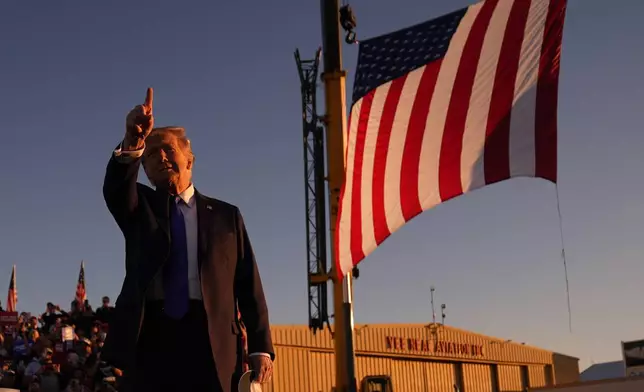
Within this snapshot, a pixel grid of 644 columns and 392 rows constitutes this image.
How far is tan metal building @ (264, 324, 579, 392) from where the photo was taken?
86.3 feet

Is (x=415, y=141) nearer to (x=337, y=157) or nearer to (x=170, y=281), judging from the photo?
(x=337, y=157)

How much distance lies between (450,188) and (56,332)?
33.7 feet

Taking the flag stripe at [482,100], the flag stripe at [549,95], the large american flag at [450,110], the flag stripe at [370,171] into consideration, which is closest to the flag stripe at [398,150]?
the large american flag at [450,110]

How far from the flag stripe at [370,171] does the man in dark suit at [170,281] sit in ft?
14.6

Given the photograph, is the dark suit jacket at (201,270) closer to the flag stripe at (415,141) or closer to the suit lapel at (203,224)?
the suit lapel at (203,224)

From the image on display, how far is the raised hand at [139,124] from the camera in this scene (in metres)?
3.21

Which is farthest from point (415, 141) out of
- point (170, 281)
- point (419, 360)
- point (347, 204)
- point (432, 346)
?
point (432, 346)

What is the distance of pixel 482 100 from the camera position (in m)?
8.43

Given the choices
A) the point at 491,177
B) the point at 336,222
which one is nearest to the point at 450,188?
the point at 491,177

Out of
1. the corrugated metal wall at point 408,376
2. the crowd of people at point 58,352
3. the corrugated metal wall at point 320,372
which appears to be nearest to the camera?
the crowd of people at point 58,352

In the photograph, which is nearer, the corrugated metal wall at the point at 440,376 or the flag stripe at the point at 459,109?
the flag stripe at the point at 459,109

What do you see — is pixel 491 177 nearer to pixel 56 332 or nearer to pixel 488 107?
pixel 488 107

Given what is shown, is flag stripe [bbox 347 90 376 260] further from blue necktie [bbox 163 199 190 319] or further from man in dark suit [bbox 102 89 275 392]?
blue necktie [bbox 163 199 190 319]

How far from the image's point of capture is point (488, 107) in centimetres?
841
